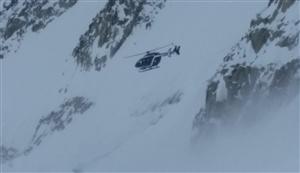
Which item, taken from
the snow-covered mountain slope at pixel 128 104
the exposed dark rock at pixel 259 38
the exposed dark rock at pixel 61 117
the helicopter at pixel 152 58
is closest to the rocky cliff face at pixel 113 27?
the snow-covered mountain slope at pixel 128 104

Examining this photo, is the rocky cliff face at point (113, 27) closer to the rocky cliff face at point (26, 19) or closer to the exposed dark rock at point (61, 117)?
the exposed dark rock at point (61, 117)

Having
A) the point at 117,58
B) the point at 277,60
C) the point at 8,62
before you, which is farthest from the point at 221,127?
the point at 8,62

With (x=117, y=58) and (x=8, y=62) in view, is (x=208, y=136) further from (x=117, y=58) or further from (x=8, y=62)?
(x=8, y=62)

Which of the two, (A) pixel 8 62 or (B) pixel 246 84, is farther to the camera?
(A) pixel 8 62

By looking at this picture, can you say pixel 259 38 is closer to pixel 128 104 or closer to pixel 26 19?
pixel 128 104

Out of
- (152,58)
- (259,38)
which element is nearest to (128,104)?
(152,58)
